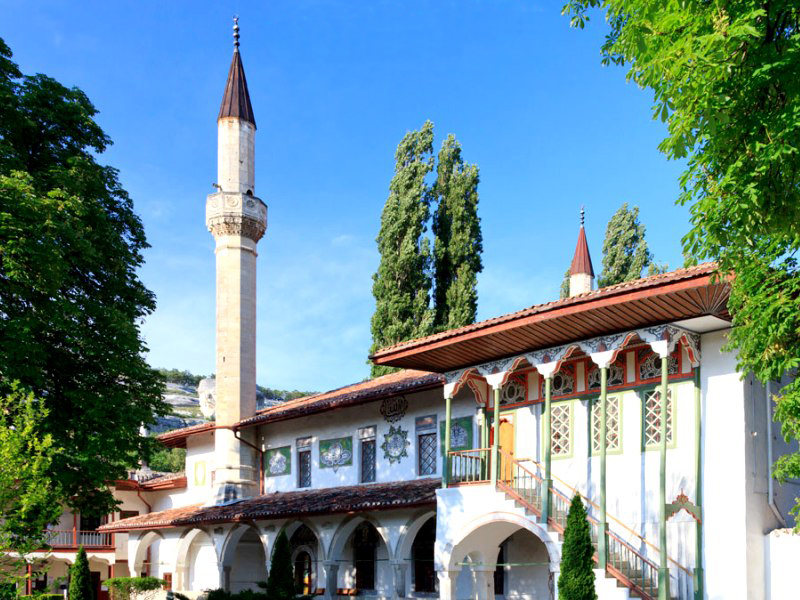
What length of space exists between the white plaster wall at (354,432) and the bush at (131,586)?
432cm

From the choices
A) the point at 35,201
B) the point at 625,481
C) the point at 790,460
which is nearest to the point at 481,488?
the point at 625,481

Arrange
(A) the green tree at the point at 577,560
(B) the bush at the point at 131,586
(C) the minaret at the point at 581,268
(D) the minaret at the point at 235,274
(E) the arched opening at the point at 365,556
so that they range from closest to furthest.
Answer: (A) the green tree at the point at 577,560, (E) the arched opening at the point at 365,556, (D) the minaret at the point at 235,274, (B) the bush at the point at 131,586, (C) the minaret at the point at 581,268

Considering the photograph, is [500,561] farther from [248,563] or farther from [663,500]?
[248,563]

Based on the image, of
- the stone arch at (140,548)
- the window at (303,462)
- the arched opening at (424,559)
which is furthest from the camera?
the stone arch at (140,548)

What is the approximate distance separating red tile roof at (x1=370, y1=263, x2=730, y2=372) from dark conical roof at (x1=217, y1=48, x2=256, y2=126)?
1082 cm

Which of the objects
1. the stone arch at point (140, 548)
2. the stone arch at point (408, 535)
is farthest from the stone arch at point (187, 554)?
the stone arch at point (408, 535)

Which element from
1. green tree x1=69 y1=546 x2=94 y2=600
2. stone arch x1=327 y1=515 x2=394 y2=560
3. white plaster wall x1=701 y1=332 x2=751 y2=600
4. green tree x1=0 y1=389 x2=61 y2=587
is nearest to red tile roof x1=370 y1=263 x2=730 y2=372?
white plaster wall x1=701 y1=332 x2=751 y2=600

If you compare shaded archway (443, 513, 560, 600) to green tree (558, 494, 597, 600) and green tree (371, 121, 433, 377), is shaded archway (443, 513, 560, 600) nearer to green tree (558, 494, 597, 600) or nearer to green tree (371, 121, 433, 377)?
green tree (558, 494, 597, 600)

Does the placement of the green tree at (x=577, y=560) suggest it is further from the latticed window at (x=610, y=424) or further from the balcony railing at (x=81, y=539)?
the balcony railing at (x=81, y=539)

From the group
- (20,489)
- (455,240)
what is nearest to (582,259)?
(455,240)

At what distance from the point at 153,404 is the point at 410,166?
12894 millimetres

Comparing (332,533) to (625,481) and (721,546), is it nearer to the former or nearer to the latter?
(625,481)

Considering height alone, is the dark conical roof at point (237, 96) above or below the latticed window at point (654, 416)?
above

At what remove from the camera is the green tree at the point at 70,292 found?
12.1 m
